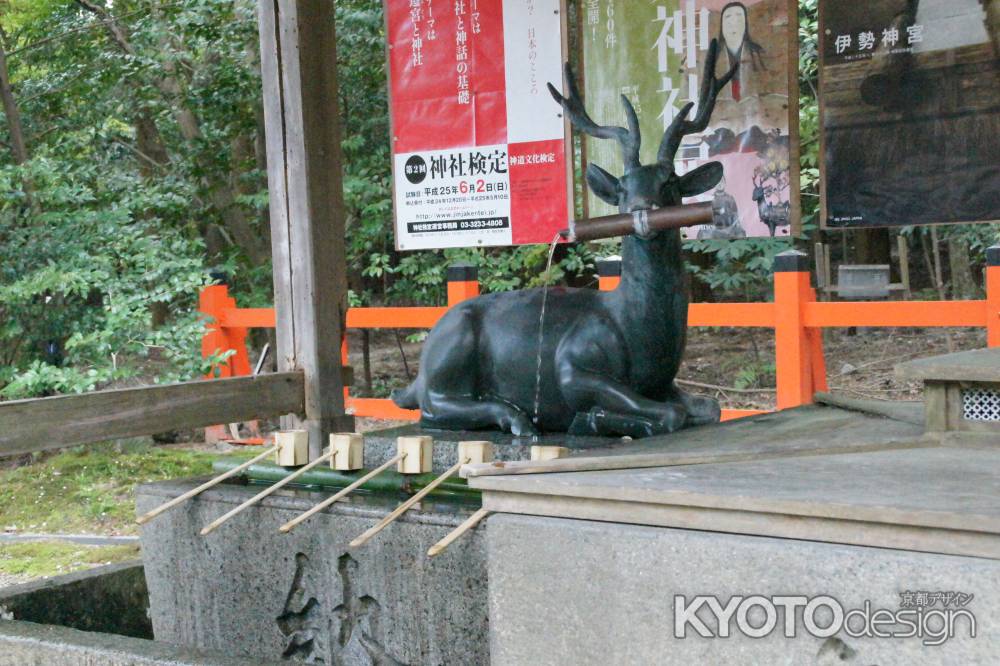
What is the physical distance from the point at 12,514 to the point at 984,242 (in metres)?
7.90

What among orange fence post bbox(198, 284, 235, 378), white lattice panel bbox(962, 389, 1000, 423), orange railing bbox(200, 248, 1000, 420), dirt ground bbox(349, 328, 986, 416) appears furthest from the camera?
dirt ground bbox(349, 328, 986, 416)

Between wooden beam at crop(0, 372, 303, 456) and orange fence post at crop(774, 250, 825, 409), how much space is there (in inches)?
95.2

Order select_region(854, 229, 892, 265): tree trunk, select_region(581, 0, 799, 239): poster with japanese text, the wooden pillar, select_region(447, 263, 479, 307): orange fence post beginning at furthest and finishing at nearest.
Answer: select_region(854, 229, 892, 265): tree trunk < select_region(447, 263, 479, 307): orange fence post < select_region(581, 0, 799, 239): poster with japanese text < the wooden pillar

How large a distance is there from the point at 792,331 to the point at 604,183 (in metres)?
2.56

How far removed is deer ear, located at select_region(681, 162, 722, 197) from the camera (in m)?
3.26

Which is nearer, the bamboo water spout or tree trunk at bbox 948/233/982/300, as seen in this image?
the bamboo water spout

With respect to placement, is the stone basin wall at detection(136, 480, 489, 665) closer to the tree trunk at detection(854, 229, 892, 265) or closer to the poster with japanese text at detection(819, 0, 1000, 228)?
the poster with japanese text at detection(819, 0, 1000, 228)

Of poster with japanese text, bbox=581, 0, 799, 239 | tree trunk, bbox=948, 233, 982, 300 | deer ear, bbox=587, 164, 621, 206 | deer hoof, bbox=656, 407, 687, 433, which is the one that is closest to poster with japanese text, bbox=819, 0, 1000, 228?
poster with japanese text, bbox=581, 0, 799, 239

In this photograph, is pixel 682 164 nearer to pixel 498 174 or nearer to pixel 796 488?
pixel 498 174

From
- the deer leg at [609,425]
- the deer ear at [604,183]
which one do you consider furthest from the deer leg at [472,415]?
the deer ear at [604,183]

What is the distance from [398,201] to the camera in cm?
563

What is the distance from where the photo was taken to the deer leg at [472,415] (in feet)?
11.4

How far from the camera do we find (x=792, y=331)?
554cm

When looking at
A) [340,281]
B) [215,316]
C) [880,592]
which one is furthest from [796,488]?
[215,316]
